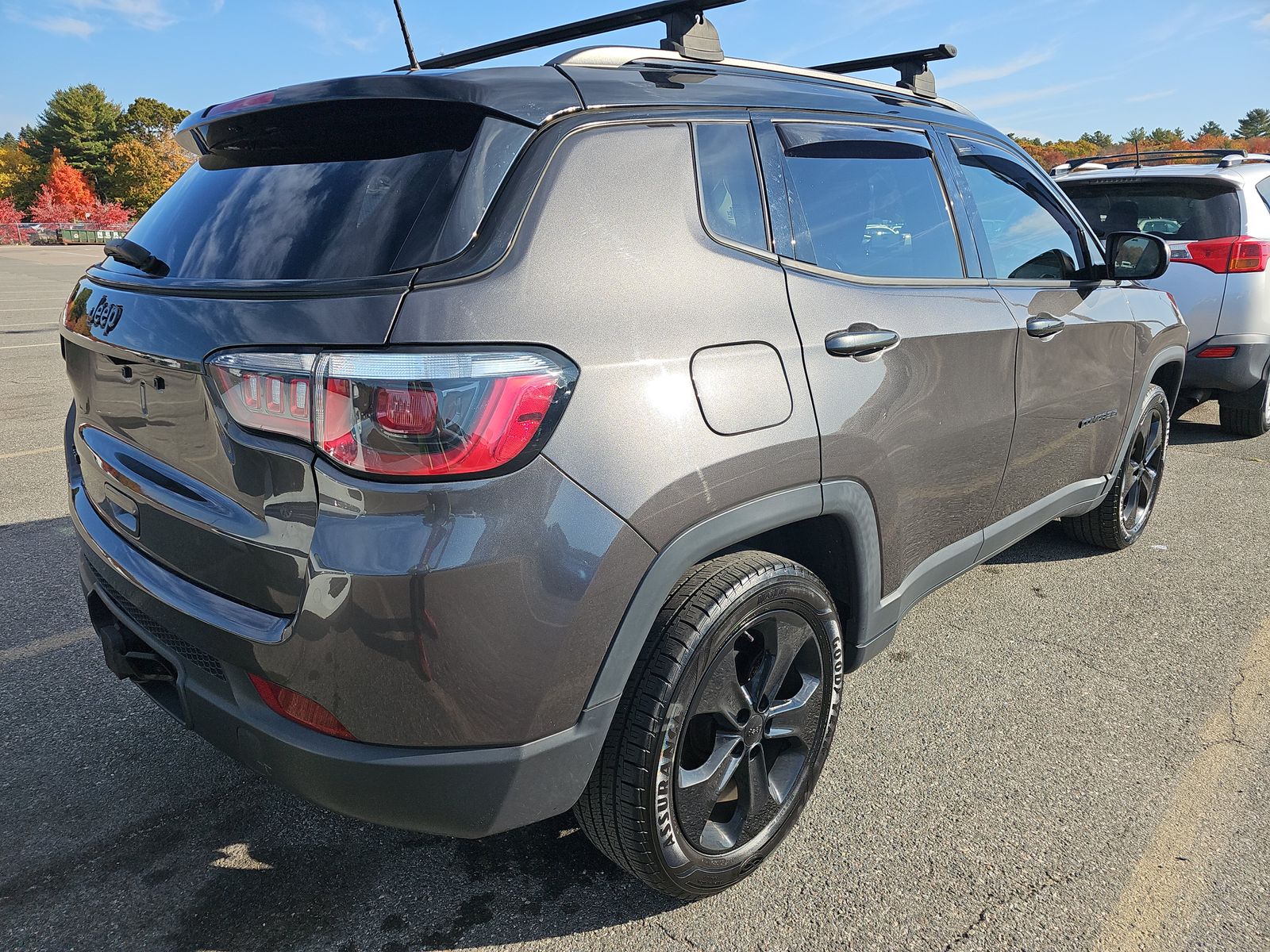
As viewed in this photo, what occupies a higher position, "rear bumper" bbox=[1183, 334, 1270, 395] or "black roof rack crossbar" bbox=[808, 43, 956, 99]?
"black roof rack crossbar" bbox=[808, 43, 956, 99]

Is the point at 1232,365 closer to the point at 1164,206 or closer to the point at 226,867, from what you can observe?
the point at 1164,206

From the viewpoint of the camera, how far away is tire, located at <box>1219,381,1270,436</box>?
6262mm

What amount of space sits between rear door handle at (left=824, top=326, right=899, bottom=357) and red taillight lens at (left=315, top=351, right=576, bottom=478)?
2.92ft

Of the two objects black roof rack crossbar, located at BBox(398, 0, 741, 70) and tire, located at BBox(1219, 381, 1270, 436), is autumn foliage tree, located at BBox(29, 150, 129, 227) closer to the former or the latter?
tire, located at BBox(1219, 381, 1270, 436)

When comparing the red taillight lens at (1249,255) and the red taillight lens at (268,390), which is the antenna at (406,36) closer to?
the red taillight lens at (268,390)

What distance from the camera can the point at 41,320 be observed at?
1327 cm

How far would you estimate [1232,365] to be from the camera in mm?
5844

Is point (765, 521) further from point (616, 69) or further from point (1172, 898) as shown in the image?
point (1172, 898)

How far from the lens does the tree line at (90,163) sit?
73250 millimetres

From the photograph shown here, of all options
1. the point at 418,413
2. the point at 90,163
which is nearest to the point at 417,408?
the point at 418,413

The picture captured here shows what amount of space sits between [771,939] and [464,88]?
6.11 ft

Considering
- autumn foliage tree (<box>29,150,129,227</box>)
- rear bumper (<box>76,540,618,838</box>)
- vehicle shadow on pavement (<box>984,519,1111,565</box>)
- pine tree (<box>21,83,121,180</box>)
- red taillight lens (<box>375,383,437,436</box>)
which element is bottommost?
vehicle shadow on pavement (<box>984,519,1111,565</box>)

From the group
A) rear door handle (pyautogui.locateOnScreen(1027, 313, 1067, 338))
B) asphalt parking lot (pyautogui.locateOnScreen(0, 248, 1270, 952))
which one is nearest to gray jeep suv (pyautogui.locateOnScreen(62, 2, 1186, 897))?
asphalt parking lot (pyautogui.locateOnScreen(0, 248, 1270, 952))

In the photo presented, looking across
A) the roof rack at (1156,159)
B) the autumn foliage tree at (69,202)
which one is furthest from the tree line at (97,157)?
the roof rack at (1156,159)
